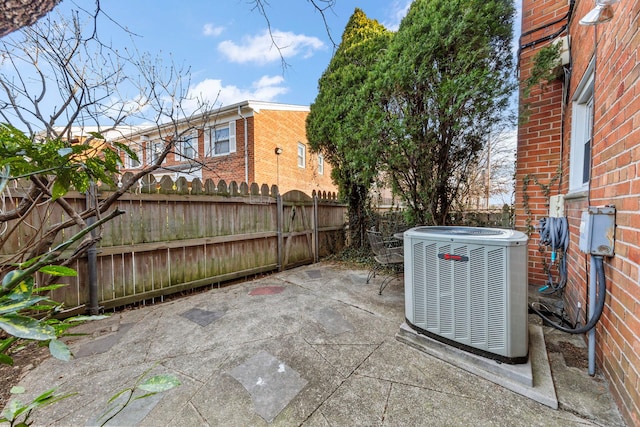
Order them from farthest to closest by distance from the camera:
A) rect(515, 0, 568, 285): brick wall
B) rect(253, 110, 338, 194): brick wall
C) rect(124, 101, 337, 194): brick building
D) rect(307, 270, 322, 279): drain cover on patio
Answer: rect(253, 110, 338, 194): brick wall → rect(124, 101, 337, 194): brick building → rect(307, 270, 322, 279): drain cover on patio → rect(515, 0, 568, 285): brick wall

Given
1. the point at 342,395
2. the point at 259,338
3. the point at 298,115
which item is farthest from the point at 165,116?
the point at 298,115

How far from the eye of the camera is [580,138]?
276 centimetres

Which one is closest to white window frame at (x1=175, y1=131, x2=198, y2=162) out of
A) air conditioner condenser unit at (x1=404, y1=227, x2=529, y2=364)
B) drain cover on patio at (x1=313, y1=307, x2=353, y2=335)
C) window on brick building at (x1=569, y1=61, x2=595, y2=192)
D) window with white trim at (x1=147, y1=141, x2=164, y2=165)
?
window with white trim at (x1=147, y1=141, x2=164, y2=165)

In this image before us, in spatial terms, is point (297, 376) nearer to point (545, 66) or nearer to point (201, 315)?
point (201, 315)

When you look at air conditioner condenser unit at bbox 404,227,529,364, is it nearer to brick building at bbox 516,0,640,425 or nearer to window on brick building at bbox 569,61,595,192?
brick building at bbox 516,0,640,425

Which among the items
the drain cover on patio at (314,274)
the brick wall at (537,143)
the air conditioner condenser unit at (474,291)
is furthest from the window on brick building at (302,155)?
the air conditioner condenser unit at (474,291)

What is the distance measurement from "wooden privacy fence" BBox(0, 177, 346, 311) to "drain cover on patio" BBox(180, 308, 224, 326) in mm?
754

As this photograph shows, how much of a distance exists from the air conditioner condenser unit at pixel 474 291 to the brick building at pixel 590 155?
481mm

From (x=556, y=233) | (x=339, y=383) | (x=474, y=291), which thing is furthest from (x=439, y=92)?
(x=339, y=383)

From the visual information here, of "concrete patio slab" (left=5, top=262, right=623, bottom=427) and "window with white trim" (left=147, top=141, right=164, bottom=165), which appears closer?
"concrete patio slab" (left=5, top=262, right=623, bottom=427)

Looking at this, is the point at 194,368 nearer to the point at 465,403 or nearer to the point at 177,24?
the point at 465,403

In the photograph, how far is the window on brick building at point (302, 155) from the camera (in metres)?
11.4

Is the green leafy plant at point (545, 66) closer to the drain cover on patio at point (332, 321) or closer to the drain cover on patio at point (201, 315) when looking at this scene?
the drain cover on patio at point (332, 321)

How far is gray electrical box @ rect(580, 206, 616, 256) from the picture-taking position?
1.69m
